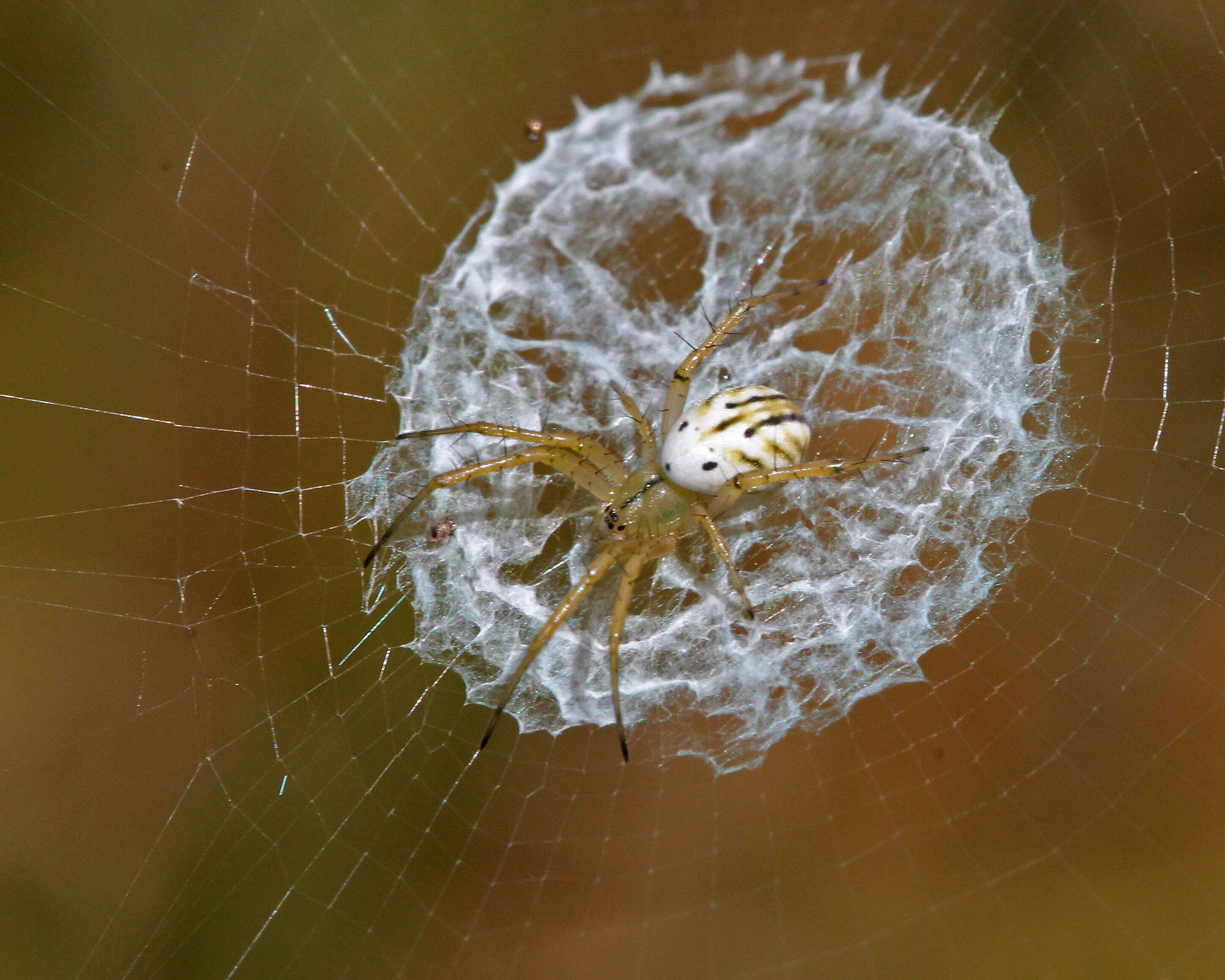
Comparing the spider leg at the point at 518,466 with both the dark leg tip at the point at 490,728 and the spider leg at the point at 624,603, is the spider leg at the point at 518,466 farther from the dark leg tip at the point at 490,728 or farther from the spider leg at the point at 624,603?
the dark leg tip at the point at 490,728

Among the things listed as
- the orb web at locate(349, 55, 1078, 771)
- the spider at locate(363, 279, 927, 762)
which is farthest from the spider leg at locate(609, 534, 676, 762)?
the orb web at locate(349, 55, 1078, 771)

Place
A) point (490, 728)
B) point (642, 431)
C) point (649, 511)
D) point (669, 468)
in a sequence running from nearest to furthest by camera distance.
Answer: point (490, 728) < point (669, 468) < point (649, 511) < point (642, 431)

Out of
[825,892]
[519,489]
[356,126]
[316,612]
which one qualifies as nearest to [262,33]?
[356,126]

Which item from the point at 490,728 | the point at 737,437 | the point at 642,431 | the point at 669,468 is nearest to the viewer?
the point at 490,728

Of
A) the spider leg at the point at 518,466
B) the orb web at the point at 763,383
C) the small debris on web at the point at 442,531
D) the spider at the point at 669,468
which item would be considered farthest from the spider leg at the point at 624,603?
the small debris on web at the point at 442,531

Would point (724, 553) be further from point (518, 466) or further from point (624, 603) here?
point (518, 466)

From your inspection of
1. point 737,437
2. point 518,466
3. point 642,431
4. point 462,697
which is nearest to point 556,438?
point 518,466

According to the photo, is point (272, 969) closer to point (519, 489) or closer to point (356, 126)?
point (519, 489)
